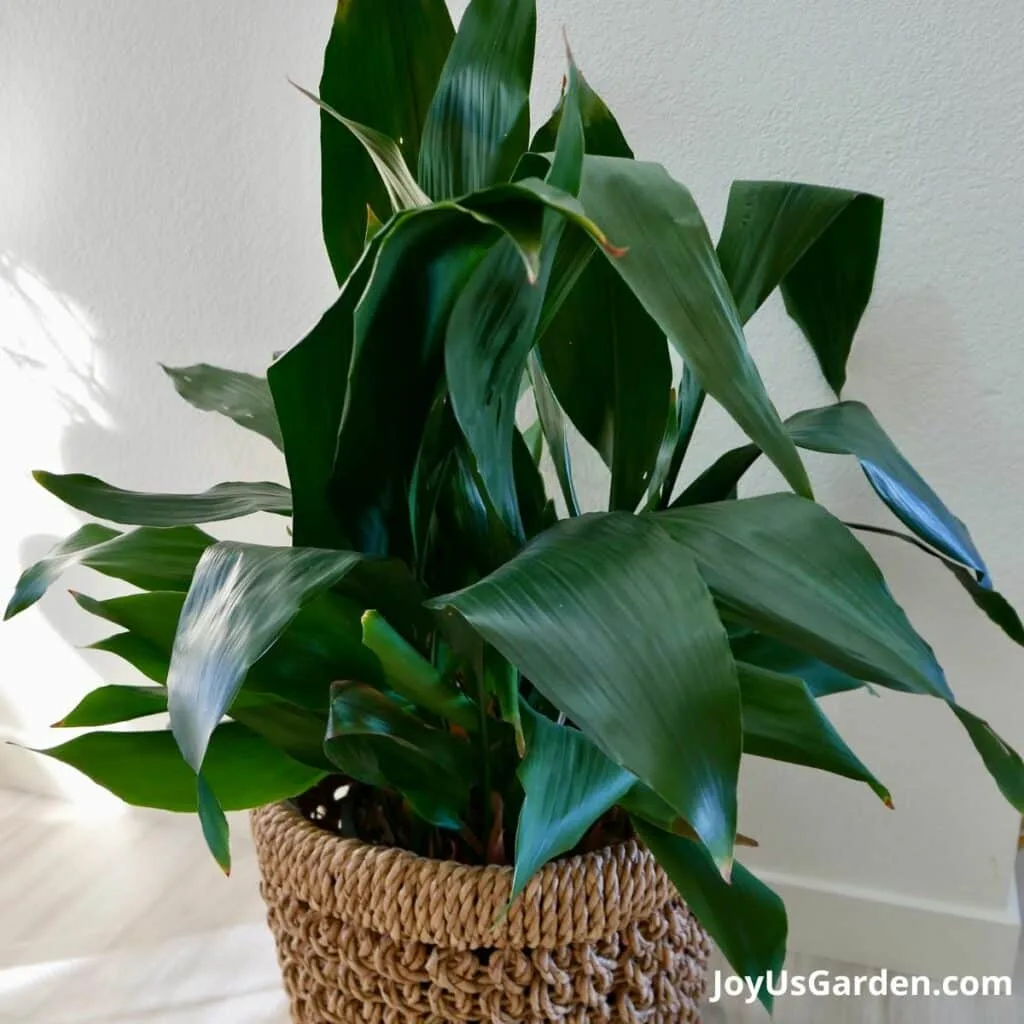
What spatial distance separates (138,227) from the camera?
115cm

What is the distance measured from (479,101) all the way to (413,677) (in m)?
0.33

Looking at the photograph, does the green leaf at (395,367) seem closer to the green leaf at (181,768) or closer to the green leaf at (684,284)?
the green leaf at (684,284)

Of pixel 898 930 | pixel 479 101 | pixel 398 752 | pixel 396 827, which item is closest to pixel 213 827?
pixel 398 752

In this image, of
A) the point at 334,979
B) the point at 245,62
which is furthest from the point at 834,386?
the point at 245,62

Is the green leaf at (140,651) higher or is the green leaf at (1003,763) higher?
the green leaf at (140,651)

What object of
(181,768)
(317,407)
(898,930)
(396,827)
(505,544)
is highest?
(317,407)

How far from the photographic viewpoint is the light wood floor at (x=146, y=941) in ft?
3.25

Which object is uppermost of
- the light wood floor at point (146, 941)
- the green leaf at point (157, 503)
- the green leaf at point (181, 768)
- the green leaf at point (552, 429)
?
the green leaf at point (157, 503)

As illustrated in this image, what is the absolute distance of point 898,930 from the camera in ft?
3.38

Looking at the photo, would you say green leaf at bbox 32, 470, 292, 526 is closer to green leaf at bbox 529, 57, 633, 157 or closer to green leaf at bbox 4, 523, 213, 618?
green leaf at bbox 4, 523, 213, 618

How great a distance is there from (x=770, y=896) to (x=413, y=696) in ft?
0.80

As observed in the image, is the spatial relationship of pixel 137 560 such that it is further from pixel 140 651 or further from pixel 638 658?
pixel 638 658

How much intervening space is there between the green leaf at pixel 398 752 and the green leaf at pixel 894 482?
0.30m

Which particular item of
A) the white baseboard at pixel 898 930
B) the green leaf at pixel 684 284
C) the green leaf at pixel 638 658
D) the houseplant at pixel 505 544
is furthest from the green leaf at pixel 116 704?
the white baseboard at pixel 898 930
